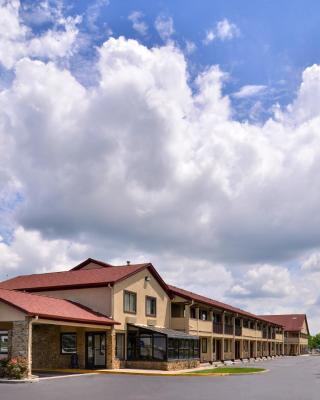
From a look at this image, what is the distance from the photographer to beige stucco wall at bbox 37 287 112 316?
3503cm

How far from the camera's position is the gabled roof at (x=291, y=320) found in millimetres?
99431

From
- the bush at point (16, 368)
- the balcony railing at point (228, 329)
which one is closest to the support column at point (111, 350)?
the bush at point (16, 368)

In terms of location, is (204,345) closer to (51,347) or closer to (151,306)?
Answer: (151,306)

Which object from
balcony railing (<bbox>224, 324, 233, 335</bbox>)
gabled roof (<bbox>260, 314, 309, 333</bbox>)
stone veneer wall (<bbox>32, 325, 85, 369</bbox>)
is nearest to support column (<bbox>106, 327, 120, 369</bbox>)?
stone veneer wall (<bbox>32, 325, 85, 369</bbox>)

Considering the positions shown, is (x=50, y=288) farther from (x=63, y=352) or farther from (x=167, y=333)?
(x=167, y=333)

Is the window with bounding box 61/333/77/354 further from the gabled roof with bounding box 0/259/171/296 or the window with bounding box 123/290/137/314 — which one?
the window with bounding box 123/290/137/314

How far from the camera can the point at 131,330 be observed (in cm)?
3631

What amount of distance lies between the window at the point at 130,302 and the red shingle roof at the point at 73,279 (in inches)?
52.6

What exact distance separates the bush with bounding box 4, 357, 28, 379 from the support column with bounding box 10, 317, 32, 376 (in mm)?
362

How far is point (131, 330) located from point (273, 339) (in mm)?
45946

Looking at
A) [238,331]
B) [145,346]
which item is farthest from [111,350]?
[238,331]

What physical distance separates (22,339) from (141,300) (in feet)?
43.8

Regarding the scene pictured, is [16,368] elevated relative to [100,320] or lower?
lower

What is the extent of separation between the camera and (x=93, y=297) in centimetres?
3572
